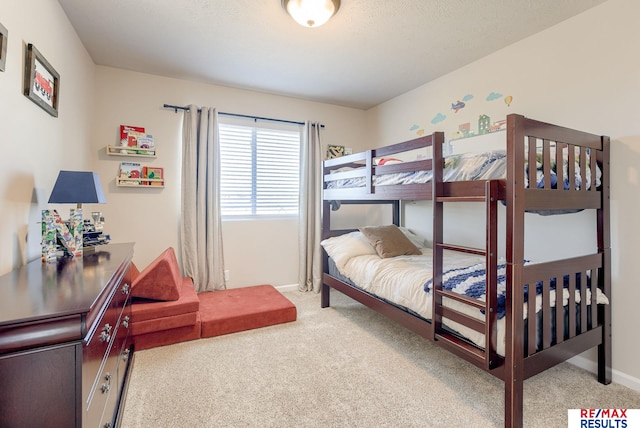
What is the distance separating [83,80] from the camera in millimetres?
2596

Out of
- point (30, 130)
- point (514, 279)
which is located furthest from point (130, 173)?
point (514, 279)

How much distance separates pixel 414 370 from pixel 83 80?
11.7 ft

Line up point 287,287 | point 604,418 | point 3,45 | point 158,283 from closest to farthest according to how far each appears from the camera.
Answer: point 3,45 < point 604,418 < point 158,283 < point 287,287

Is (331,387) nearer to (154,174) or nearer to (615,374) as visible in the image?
(615,374)

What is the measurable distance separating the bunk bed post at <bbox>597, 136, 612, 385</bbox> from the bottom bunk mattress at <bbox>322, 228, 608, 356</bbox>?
10 centimetres

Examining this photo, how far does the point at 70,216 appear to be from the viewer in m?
1.78

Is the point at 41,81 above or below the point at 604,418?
above

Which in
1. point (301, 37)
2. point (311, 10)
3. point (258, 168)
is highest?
point (301, 37)

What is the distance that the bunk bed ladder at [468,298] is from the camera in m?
1.54

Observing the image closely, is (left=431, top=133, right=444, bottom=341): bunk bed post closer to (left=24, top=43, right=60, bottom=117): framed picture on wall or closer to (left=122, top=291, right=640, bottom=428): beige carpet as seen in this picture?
(left=122, top=291, right=640, bottom=428): beige carpet

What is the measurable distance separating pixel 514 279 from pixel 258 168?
299 cm

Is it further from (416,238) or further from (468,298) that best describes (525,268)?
(416,238)

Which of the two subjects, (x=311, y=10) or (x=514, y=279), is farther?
(x=311, y=10)

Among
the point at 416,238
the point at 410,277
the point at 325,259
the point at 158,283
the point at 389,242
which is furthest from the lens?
the point at 416,238
